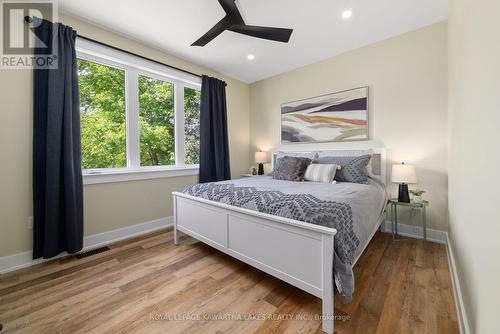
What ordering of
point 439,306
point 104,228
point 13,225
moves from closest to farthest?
point 439,306, point 13,225, point 104,228

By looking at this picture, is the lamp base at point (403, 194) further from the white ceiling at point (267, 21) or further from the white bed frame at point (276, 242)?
the white ceiling at point (267, 21)

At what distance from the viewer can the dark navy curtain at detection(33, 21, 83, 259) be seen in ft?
6.78

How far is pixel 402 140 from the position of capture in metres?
2.72

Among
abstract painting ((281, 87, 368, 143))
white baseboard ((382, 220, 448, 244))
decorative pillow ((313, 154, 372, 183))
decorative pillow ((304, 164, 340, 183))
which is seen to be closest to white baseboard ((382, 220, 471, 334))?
white baseboard ((382, 220, 448, 244))

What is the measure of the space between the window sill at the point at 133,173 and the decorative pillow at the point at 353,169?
2.31m

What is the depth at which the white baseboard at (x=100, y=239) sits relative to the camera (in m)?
1.97

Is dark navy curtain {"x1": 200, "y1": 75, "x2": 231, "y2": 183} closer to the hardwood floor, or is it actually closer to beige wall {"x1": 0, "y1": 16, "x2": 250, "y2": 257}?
beige wall {"x1": 0, "y1": 16, "x2": 250, "y2": 257}

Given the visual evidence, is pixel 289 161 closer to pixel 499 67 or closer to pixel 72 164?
pixel 499 67

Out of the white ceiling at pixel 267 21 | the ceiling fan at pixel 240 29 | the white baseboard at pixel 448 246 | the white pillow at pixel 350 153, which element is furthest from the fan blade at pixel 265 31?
the white baseboard at pixel 448 246

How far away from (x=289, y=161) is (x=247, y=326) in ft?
6.65

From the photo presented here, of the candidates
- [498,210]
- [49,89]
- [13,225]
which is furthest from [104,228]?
[498,210]

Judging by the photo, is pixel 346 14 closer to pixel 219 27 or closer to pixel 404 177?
pixel 219 27

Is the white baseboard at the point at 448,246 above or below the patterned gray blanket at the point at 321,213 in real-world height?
below

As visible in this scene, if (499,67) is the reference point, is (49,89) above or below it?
above
